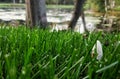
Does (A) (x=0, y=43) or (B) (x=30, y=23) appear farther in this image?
(B) (x=30, y=23)

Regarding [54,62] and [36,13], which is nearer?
[54,62]

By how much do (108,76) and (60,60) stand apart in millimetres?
226

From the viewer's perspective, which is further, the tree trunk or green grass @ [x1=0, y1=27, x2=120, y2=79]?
the tree trunk

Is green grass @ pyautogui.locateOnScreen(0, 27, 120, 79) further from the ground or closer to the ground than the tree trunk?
further from the ground

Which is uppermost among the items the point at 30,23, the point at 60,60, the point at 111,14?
the point at 60,60

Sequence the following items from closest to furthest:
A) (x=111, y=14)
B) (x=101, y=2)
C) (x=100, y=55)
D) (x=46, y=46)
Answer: (x=100, y=55) → (x=46, y=46) → (x=111, y=14) → (x=101, y=2)

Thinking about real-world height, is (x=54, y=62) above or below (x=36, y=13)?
above

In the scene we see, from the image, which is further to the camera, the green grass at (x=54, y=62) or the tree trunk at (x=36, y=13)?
the tree trunk at (x=36, y=13)

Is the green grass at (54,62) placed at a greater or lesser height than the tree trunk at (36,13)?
greater

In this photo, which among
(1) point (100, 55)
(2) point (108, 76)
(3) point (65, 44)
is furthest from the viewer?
(3) point (65, 44)

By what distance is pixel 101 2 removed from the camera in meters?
17.3

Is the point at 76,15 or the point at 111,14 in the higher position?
the point at 76,15

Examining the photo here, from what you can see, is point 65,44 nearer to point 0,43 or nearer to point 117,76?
point 0,43

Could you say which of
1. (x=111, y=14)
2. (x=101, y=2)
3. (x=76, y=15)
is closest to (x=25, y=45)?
(x=76, y=15)
